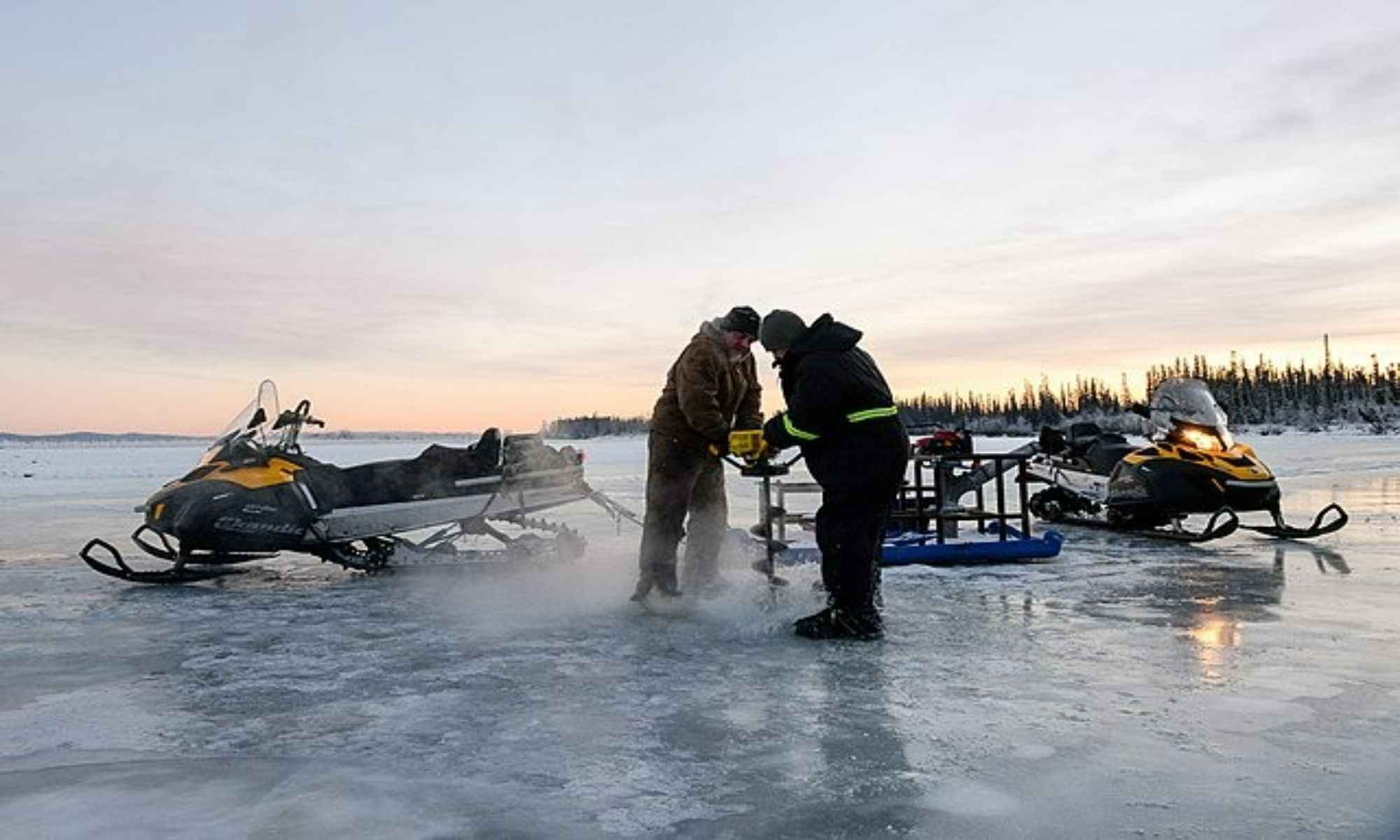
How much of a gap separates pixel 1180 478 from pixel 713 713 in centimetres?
576

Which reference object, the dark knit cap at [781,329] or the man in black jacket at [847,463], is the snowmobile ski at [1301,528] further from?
the dark knit cap at [781,329]

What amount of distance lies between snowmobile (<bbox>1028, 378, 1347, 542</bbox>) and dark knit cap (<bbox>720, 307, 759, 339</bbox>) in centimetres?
366

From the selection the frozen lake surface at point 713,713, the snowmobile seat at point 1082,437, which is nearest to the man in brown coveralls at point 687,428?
Result: the frozen lake surface at point 713,713

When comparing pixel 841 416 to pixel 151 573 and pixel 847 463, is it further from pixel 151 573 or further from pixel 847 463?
pixel 151 573

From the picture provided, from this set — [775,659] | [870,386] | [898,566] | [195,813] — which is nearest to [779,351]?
[870,386]

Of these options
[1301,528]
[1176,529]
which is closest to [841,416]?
[1176,529]

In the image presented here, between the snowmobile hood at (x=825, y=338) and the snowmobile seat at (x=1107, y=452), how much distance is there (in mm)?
5371

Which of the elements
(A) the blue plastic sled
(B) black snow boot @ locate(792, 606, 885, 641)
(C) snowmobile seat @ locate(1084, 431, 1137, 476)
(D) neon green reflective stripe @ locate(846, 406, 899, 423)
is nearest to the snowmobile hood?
(D) neon green reflective stripe @ locate(846, 406, 899, 423)

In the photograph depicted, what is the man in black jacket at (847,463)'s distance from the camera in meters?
4.23

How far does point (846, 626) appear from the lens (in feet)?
13.8

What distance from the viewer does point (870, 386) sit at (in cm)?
428

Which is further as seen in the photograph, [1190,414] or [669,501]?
[1190,414]

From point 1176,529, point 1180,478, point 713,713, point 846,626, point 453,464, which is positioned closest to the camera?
point 713,713

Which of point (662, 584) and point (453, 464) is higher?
point (453, 464)
